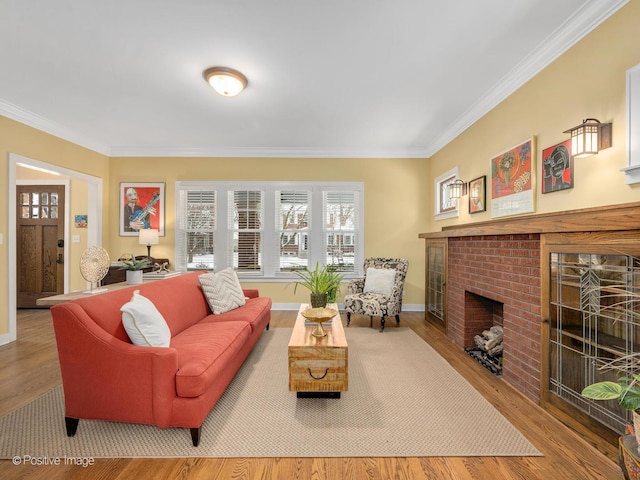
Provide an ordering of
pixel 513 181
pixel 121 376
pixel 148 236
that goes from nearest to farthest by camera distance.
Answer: pixel 121 376, pixel 513 181, pixel 148 236

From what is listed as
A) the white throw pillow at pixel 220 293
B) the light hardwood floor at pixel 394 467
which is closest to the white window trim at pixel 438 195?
the light hardwood floor at pixel 394 467

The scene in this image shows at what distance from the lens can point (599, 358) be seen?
68.2 inches

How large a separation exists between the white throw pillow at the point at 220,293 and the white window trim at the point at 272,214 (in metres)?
1.55

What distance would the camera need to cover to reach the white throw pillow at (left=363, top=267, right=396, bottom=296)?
4117mm

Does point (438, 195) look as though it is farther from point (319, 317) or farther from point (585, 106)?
point (319, 317)

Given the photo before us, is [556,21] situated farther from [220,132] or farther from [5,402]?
[5,402]

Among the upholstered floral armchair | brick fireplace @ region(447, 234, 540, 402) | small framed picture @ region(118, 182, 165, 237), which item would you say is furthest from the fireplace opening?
small framed picture @ region(118, 182, 165, 237)

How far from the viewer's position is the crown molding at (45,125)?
11.1 ft

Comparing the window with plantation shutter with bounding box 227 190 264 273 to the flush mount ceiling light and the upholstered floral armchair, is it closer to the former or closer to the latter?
the upholstered floral armchair

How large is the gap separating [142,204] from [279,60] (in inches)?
147

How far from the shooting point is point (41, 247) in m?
4.93

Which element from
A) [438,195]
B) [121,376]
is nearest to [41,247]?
[121,376]

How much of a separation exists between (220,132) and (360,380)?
12.4ft

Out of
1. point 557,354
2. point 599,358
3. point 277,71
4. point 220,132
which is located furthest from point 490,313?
point 220,132
